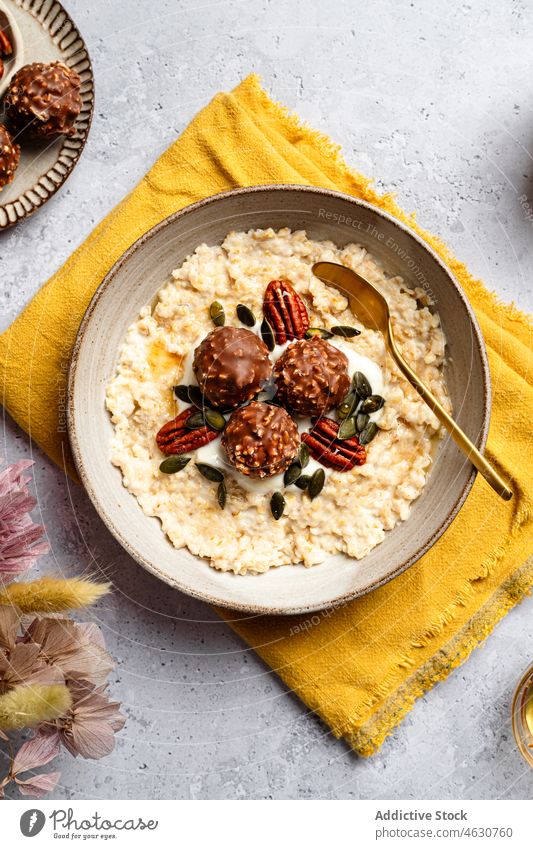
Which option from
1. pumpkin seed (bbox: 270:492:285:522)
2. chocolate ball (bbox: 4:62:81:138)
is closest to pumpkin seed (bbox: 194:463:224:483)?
pumpkin seed (bbox: 270:492:285:522)

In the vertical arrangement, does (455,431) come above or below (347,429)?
above

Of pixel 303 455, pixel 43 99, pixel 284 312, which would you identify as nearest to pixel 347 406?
pixel 303 455

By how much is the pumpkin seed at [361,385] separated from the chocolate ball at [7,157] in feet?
3.16

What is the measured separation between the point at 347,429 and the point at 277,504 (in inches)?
9.4

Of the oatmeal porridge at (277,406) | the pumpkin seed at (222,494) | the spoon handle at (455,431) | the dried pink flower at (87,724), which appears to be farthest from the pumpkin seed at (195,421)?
the dried pink flower at (87,724)

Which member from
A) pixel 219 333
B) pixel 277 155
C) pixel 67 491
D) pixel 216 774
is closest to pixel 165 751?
pixel 216 774

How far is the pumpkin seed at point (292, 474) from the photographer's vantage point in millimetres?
1713

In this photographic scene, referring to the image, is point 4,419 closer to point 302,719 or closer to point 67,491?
point 67,491

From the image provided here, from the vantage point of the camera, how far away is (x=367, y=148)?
6.30ft

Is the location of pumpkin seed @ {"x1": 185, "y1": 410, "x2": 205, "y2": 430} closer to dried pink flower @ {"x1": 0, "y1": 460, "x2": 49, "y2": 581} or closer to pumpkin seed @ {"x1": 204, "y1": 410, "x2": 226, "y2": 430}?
pumpkin seed @ {"x1": 204, "y1": 410, "x2": 226, "y2": 430}

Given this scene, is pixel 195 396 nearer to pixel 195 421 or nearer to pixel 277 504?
pixel 195 421

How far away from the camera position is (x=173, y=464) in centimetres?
173

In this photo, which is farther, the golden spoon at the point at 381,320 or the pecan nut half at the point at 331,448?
the pecan nut half at the point at 331,448

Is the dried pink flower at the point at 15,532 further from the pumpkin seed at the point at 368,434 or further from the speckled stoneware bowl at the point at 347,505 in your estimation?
the pumpkin seed at the point at 368,434
